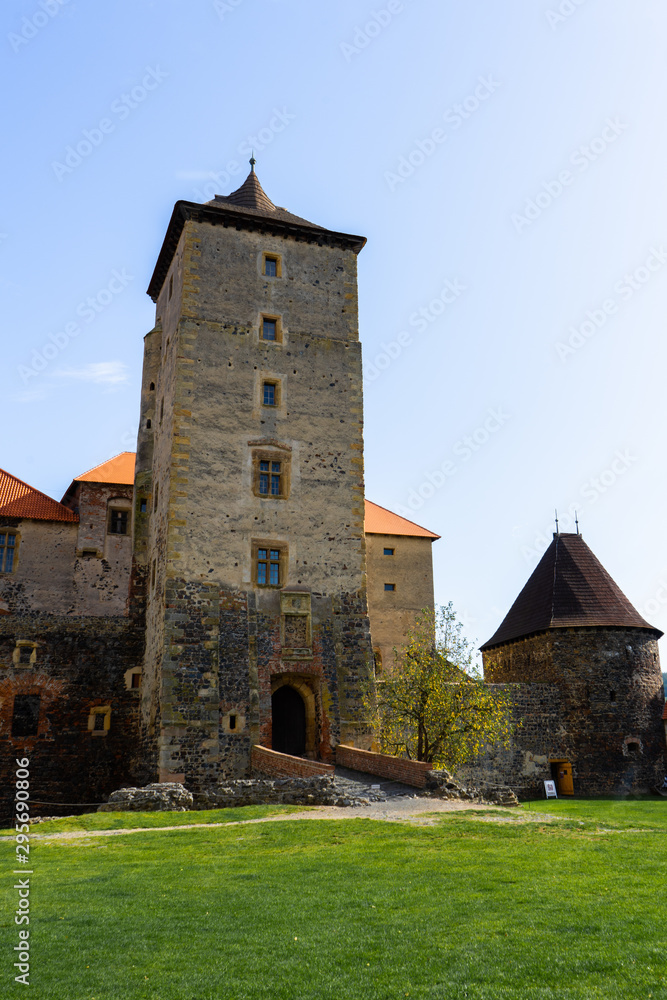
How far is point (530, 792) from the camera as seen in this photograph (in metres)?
28.6

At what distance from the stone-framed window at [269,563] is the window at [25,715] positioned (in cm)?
833

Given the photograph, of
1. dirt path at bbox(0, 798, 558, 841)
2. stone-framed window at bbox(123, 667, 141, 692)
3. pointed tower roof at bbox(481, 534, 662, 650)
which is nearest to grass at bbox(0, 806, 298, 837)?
dirt path at bbox(0, 798, 558, 841)

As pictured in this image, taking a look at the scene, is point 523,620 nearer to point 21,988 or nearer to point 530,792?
point 530,792

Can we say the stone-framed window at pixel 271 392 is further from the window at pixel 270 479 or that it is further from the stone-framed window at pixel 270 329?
the window at pixel 270 479

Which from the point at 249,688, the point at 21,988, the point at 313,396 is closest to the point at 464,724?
the point at 249,688

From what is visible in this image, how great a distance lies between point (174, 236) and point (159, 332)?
3.85 metres

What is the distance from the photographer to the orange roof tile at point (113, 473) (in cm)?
2942

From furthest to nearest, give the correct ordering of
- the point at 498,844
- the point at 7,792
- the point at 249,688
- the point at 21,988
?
the point at 7,792
the point at 249,688
the point at 498,844
the point at 21,988

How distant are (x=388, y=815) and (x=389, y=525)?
20.0m

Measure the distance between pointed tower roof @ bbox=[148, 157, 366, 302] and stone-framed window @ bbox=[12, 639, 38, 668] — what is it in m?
14.4

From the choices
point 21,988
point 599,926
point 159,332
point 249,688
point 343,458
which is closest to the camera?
point 21,988

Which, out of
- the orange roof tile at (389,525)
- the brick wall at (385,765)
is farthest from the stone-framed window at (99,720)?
the orange roof tile at (389,525)

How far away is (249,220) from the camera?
2803 centimetres

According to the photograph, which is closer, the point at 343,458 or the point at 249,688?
the point at 249,688
